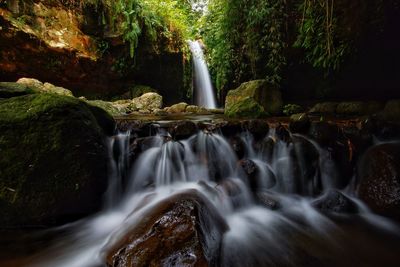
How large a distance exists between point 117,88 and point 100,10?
2926mm

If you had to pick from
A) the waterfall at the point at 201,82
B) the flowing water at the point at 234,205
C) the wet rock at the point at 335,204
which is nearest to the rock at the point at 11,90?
the flowing water at the point at 234,205

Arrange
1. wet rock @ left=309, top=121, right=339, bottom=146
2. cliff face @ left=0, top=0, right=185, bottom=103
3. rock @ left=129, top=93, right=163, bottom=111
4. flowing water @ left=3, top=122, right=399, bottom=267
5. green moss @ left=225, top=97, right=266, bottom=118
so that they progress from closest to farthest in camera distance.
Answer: flowing water @ left=3, top=122, right=399, bottom=267, wet rock @ left=309, top=121, right=339, bottom=146, green moss @ left=225, top=97, right=266, bottom=118, cliff face @ left=0, top=0, right=185, bottom=103, rock @ left=129, top=93, right=163, bottom=111

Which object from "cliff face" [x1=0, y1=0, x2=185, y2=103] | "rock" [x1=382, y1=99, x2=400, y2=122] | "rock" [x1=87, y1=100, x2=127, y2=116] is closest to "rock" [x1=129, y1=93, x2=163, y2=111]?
"rock" [x1=87, y1=100, x2=127, y2=116]

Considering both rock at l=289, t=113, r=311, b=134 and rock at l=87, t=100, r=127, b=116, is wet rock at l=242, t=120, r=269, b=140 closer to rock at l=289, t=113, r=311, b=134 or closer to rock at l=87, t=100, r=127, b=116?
rock at l=289, t=113, r=311, b=134

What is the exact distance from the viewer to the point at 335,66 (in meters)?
5.20

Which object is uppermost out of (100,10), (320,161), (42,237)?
(100,10)

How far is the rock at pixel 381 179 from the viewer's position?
298 cm

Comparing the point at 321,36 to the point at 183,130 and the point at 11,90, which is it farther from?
the point at 11,90

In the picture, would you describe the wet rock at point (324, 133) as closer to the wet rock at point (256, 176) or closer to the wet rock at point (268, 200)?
the wet rock at point (256, 176)

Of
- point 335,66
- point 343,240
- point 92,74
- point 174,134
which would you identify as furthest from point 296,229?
point 92,74

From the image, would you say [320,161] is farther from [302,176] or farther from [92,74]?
[92,74]

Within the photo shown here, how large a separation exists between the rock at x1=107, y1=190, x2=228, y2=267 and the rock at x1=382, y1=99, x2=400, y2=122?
164 inches

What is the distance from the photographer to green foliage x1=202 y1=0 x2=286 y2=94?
249 inches

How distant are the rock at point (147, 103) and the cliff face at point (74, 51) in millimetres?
1328
